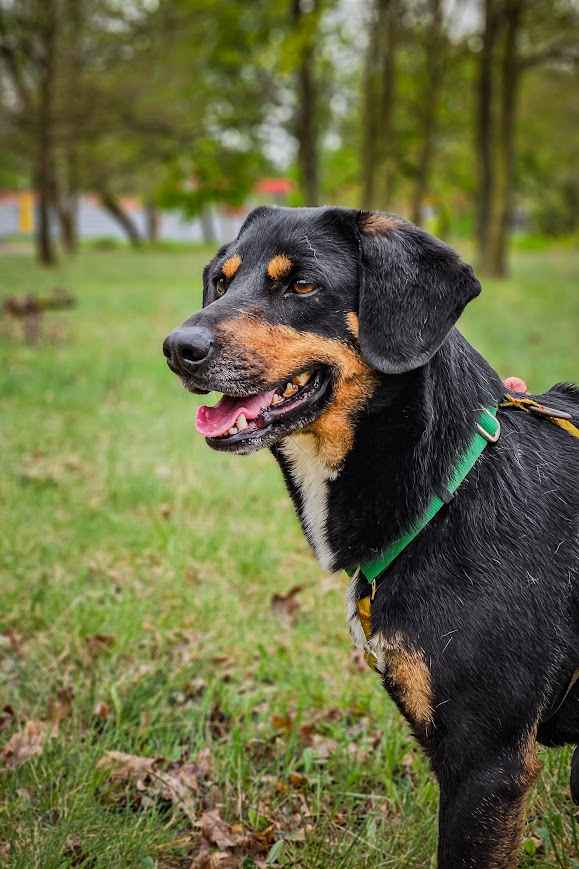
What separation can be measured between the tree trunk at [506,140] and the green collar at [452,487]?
1955cm

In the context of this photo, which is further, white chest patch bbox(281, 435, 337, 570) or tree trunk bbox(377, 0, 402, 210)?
tree trunk bbox(377, 0, 402, 210)

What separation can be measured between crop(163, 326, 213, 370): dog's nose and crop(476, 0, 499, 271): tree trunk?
19.9 meters

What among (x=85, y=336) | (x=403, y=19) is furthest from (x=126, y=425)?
(x=403, y=19)

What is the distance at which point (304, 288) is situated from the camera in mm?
2486

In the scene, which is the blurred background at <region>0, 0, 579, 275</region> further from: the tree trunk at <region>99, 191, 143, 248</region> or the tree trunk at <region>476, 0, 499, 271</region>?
the tree trunk at <region>99, 191, 143, 248</region>

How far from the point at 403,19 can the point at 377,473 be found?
22.9 meters

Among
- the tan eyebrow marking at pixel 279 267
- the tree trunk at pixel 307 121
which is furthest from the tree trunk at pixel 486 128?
the tan eyebrow marking at pixel 279 267

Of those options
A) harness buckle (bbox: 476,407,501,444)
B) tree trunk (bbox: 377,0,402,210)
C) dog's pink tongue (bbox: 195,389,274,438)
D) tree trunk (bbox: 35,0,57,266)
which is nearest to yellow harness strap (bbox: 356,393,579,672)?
harness buckle (bbox: 476,407,501,444)

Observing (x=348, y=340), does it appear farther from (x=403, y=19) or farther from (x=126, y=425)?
(x=403, y=19)

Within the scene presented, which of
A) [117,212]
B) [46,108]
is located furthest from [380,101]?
[117,212]

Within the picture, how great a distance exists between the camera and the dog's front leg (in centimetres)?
208

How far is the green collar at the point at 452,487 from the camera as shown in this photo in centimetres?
222

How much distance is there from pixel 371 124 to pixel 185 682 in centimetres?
2245

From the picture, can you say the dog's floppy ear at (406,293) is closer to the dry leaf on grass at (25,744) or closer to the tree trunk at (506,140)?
the dry leaf on grass at (25,744)
